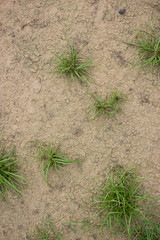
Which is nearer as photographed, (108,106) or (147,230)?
(147,230)

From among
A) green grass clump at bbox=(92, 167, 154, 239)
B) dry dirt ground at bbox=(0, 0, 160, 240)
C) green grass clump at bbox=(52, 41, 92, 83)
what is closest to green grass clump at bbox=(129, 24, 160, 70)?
dry dirt ground at bbox=(0, 0, 160, 240)

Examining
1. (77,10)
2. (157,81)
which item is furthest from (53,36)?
(157,81)

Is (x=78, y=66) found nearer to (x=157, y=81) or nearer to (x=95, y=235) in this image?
(x=157, y=81)

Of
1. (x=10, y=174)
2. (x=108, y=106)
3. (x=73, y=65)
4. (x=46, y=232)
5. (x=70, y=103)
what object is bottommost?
(x=46, y=232)

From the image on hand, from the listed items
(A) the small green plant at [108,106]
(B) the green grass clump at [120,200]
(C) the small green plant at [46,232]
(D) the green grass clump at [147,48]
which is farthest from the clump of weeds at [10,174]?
(D) the green grass clump at [147,48]

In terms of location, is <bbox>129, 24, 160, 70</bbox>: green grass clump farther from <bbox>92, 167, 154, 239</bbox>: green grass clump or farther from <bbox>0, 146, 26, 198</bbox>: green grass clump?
<bbox>0, 146, 26, 198</bbox>: green grass clump

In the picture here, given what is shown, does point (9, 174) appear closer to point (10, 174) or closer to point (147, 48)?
point (10, 174)

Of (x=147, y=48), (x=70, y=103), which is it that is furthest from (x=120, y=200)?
(x=147, y=48)
